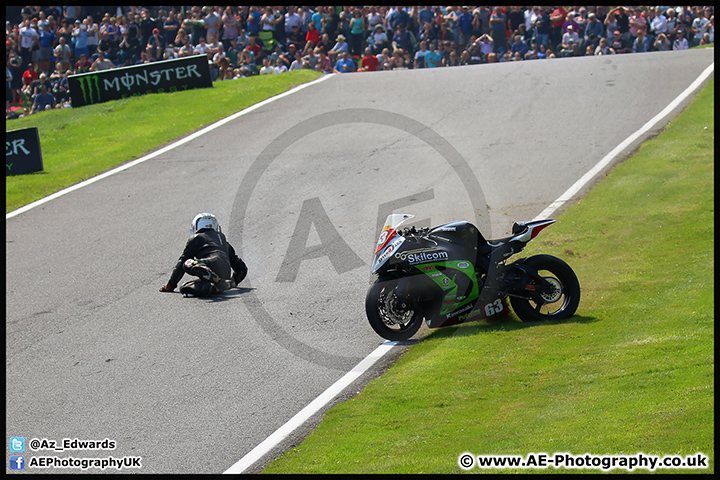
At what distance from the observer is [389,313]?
8766 millimetres

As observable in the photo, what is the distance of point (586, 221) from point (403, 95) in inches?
363

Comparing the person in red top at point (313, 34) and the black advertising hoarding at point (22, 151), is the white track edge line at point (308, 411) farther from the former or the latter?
the person in red top at point (313, 34)

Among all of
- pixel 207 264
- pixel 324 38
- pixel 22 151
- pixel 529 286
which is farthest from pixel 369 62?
pixel 529 286

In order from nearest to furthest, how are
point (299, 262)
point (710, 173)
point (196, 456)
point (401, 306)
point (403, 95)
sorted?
point (196, 456)
point (401, 306)
point (299, 262)
point (710, 173)
point (403, 95)

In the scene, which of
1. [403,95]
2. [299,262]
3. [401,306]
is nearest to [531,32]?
[403,95]

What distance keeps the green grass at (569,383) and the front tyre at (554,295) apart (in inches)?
6.2

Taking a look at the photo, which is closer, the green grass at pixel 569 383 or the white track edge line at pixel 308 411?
the green grass at pixel 569 383

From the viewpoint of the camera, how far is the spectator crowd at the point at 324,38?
85.0ft

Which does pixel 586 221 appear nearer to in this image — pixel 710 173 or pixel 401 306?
pixel 710 173

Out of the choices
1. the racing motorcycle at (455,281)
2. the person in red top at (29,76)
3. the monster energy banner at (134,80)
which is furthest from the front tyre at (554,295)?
the person in red top at (29,76)

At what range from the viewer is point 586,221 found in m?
12.6

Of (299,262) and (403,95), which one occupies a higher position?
(403,95)

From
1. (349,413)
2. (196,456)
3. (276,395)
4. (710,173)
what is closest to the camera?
(196,456)
